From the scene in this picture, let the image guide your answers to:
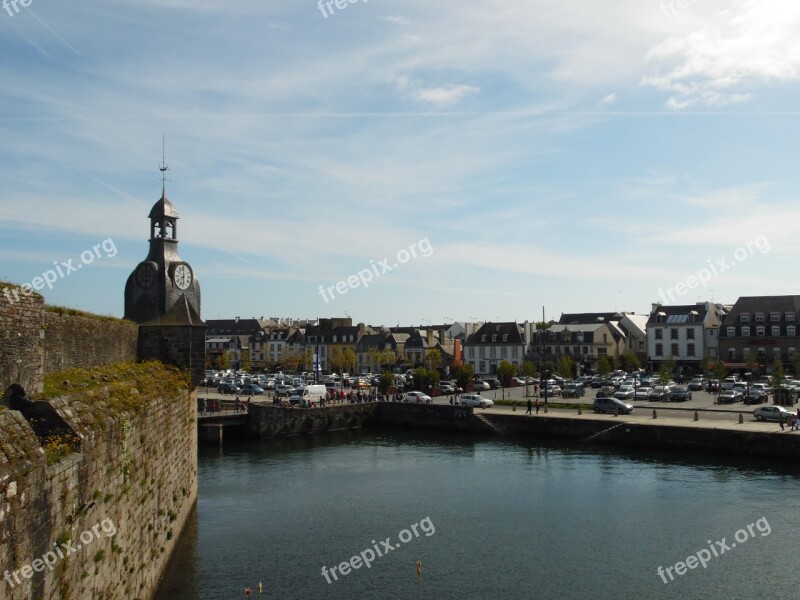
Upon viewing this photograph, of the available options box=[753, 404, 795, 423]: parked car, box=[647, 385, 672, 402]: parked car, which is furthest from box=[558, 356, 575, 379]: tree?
box=[753, 404, 795, 423]: parked car

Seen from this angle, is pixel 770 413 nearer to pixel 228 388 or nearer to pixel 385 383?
pixel 385 383

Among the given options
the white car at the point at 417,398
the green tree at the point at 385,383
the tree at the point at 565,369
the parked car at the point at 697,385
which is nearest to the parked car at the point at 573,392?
the parked car at the point at 697,385

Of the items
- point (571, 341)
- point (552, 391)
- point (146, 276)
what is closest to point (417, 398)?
→ point (552, 391)

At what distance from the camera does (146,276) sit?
28.9 meters

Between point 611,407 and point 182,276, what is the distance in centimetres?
3286

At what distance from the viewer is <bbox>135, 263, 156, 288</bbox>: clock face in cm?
2888

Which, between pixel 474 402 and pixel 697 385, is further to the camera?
pixel 697 385

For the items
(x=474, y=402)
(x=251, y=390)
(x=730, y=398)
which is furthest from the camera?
(x=251, y=390)

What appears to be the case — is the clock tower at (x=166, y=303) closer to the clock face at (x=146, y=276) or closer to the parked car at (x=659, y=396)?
the clock face at (x=146, y=276)

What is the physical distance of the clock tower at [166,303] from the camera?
Result: 2517 centimetres

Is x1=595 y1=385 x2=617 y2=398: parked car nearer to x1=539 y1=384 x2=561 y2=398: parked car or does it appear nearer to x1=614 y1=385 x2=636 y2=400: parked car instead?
x1=614 y1=385 x2=636 y2=400: parked car

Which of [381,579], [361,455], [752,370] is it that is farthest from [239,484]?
[752,370]

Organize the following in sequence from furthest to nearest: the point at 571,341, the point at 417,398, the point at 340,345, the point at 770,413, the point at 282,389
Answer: the point at 340,345 → the point at 571,341 → the point at 282,389 → the point at 417,398 → the point at 770,413

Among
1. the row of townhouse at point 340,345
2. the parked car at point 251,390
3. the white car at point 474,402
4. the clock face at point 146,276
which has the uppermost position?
the clock face at point 146,276
